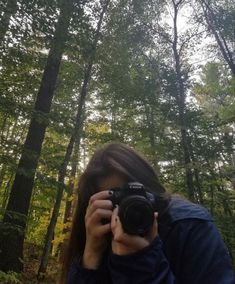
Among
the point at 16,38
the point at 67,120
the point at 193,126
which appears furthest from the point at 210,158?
the point at 16,38

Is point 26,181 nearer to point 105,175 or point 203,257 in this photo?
point 105,175

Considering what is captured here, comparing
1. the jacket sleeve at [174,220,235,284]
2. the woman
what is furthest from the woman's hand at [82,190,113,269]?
the jacket sleeve at [174,220,235,284]

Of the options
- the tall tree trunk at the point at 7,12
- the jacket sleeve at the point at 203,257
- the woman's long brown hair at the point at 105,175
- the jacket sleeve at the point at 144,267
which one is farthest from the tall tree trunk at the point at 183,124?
the jacket sleeve at the point at 144,267

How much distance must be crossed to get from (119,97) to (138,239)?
32.7ft

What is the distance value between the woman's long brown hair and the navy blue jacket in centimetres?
19

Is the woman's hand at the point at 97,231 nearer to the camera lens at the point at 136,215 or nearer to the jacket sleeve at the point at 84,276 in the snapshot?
the jacket sleeve at the point at 84,276

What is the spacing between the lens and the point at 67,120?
267 inches

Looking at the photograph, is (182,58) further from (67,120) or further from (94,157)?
(94,157)

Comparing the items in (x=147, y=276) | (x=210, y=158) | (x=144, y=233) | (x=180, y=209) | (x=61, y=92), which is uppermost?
(x=61, y=92)

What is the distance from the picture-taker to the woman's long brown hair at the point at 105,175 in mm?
1734

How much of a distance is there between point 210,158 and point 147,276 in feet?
31.2

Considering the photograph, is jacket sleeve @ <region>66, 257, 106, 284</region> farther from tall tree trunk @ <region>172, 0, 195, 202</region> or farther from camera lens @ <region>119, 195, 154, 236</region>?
tall tree trunk @ <region>172, 0, 195, 202</region>

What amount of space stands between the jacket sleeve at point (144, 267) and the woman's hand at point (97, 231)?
24 centimetres

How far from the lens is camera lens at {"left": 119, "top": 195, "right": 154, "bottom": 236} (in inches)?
54.6
